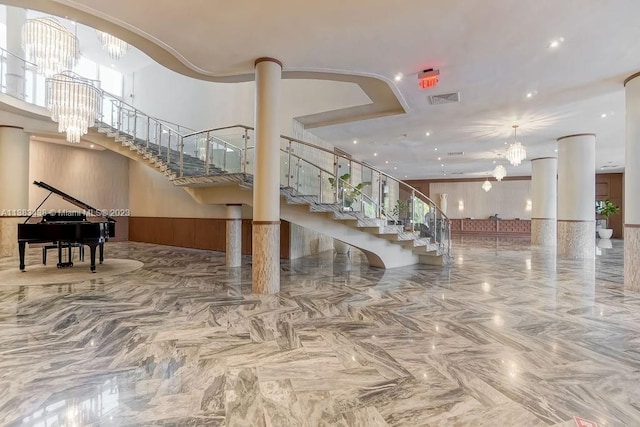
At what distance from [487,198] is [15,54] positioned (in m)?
22.5

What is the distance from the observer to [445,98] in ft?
22.4

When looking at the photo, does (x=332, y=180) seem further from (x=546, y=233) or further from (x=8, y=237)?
(x=546, y=233)

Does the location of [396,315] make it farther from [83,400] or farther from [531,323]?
[83,400]

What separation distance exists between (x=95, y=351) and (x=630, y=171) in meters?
8.28

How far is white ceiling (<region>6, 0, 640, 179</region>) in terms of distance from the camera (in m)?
3.90

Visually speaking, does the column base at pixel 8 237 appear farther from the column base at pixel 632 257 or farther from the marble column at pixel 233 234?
the column base at pixel 632 257

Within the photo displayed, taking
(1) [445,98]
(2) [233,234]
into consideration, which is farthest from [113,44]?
(1) [445,98]

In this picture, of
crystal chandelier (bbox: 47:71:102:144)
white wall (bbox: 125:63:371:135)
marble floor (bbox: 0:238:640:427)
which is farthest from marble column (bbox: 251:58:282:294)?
crystal chandelier (bbox: 47:71:102:144)

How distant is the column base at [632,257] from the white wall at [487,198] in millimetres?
15518

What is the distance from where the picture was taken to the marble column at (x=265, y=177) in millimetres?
5203

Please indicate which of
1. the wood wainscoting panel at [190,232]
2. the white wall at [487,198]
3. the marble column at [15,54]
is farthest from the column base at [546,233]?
the marble column at [15,54]

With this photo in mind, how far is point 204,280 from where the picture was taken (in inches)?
243

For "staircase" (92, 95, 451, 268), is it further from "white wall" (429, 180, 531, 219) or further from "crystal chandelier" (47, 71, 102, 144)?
"white wall" (429, 180, 531, 219)

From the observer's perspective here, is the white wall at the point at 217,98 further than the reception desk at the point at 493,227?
No
